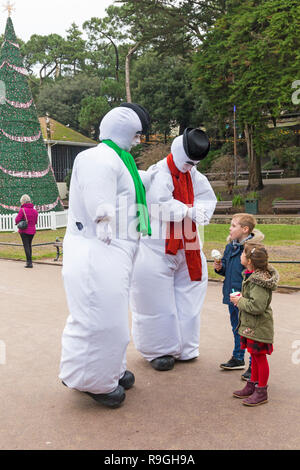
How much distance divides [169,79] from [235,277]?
33564 mm

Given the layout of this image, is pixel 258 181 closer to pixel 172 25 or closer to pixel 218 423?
pixel 172 25

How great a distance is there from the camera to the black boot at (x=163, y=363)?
4.57 meters

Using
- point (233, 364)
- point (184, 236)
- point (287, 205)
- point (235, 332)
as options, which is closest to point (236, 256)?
point (184, 236)

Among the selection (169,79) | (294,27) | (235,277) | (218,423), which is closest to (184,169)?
(235,277)

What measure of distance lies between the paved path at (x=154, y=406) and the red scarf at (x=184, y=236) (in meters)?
0.91

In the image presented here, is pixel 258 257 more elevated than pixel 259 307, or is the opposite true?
pixel 258 257

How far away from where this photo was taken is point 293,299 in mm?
7449

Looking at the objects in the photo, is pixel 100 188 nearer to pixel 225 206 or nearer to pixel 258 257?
pixel 258 257

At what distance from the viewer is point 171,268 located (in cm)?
462

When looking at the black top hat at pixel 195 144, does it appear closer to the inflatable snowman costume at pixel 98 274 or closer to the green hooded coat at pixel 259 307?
the inflatable snowman costume at pixel 98 274

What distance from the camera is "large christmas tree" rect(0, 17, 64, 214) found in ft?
61.1

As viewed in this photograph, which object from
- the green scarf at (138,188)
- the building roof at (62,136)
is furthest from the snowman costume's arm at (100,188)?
the building roof at (62,136)

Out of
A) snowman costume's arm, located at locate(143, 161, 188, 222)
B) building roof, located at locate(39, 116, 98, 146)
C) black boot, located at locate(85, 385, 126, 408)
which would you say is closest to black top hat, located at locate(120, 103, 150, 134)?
snowman costume's arm, located at locate(143, 161, 188, 222)

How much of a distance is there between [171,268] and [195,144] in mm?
1124
